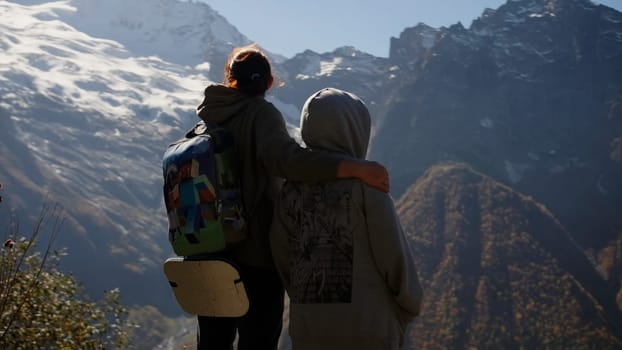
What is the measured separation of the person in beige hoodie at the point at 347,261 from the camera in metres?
3.80

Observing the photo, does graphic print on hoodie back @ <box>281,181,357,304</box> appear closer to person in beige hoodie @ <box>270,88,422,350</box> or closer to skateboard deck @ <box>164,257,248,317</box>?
person in beige hoodie @ <box>270,88,422,350</box>

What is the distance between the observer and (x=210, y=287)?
417 centimetres

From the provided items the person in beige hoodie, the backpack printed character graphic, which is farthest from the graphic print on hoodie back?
the backpack printed character graphic

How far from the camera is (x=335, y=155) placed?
3.93 metres

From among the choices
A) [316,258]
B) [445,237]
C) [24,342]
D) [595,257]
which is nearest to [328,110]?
[316,258]

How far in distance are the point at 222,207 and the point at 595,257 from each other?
20063 centimetres

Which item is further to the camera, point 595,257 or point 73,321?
point 595,257

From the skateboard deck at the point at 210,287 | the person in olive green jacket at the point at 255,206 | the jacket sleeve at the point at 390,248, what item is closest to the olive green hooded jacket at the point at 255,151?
the person in olive green jacket at the point at 255,206

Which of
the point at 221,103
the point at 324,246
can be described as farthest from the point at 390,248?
the point at 221,103

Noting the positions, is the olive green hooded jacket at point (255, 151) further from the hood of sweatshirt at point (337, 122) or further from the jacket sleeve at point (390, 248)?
the jacket sleeve at point (390, 248)

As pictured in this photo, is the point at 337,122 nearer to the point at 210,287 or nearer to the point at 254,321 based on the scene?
the point at 210,287

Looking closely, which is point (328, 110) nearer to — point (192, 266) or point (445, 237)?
point (192, 266)

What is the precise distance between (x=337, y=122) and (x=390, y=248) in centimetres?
77

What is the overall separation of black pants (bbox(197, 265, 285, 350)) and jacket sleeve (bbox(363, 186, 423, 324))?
2.76 ft
